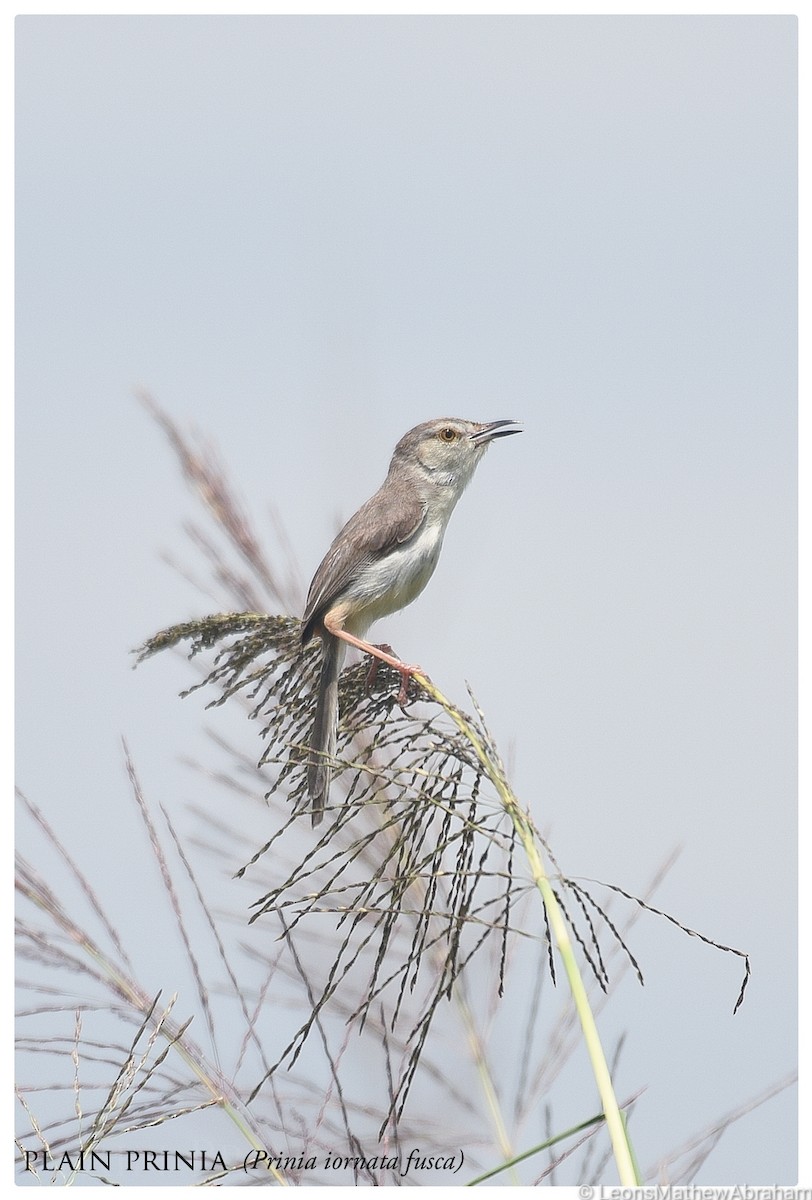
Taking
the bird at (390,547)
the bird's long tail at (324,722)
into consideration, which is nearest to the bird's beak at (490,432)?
the bird at (390,547)

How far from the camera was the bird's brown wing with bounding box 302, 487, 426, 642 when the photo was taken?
420cm

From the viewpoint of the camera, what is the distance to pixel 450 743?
216cm

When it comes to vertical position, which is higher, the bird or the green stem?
the bird

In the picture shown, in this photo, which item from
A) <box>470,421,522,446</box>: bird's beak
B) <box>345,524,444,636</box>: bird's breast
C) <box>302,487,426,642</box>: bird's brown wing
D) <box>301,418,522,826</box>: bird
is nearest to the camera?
<box>301,418,522,826</box>: bird

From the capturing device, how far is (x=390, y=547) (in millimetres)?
4504

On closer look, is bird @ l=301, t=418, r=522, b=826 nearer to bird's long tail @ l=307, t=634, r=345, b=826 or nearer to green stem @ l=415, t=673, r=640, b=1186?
bird's long tail @ l=307, t=634, r=345, b=826

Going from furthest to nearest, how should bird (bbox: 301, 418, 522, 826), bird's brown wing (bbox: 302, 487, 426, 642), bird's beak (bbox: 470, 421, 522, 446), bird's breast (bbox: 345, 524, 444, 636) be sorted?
bird's beak (bbox: 470, 421, 522, 446)
bird's breast (bbox: 345, 524, 444, 636)
bird's brown wing (bbox: 302, 487, 426, 642)
bird (bbox: 301, 418, 522, 826)

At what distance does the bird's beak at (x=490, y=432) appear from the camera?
16.8 ft

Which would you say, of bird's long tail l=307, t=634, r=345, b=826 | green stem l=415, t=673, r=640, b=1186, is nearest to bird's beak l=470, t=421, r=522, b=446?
bird's long tail l=307, t=634, r=345, b=826

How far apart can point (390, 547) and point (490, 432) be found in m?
0.94

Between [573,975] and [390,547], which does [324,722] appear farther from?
[573,975]

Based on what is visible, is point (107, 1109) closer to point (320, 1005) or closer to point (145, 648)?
point (320, 1005)

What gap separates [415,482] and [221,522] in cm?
188
